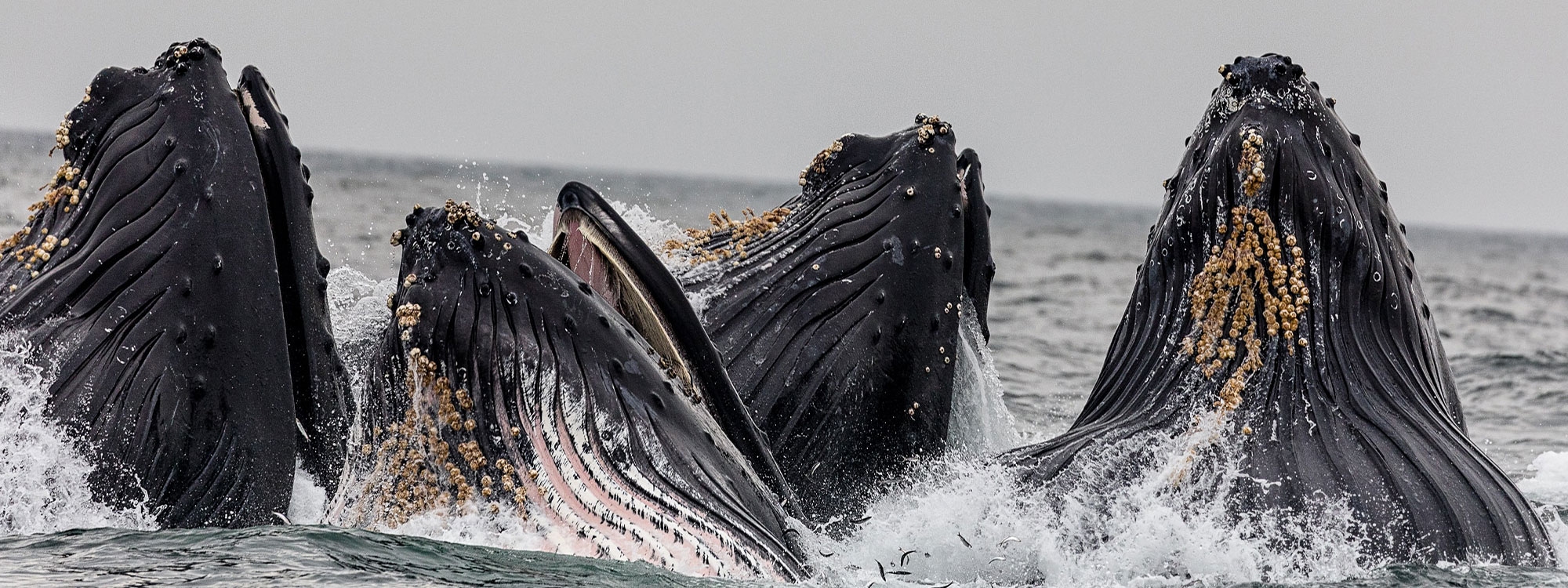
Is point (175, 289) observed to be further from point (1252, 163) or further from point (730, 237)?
point (1252, 163)

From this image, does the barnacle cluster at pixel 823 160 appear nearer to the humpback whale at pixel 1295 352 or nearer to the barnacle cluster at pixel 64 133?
the humpback whale at pixel 1295 352

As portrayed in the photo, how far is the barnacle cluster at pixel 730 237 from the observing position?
8.34m

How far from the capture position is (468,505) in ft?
18.9

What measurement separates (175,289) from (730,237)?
292 cm

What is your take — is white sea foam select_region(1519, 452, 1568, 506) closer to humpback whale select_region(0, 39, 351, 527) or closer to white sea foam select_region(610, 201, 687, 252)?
white sea foam select_region(610, 201, 687, 252)

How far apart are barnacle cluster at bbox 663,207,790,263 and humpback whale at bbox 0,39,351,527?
212cm

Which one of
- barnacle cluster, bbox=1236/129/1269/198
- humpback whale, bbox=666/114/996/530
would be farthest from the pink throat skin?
barnacle cluster, bbox=1236/129/1269/198

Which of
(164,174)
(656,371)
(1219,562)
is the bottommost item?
(1219,562)

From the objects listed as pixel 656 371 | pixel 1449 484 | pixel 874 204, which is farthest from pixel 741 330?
pixel 1449 484

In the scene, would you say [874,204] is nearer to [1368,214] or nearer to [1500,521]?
[1368,214]

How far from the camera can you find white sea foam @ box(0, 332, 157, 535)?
6012 mm

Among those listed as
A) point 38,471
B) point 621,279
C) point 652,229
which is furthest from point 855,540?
point 38,471

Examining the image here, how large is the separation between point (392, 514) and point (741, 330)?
2500 millimetres

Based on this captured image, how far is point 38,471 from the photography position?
6039 mm
